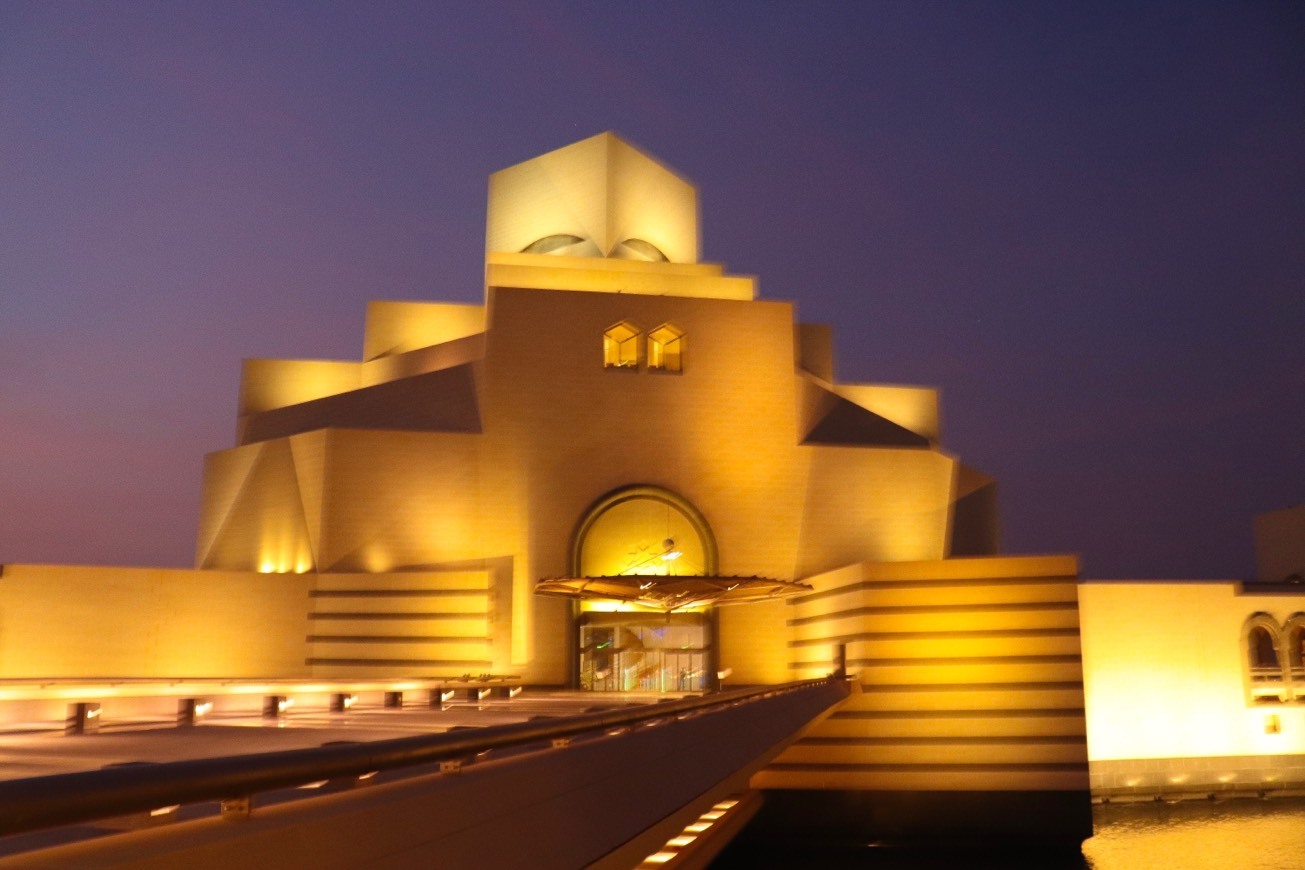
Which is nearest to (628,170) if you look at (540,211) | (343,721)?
(540,211)

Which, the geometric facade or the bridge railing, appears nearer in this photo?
the bridge railing

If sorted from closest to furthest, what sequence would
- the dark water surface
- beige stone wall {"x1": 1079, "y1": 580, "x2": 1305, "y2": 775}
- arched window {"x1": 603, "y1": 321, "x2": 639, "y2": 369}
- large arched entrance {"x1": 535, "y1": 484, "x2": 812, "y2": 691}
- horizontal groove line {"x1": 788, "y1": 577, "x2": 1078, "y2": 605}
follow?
1. the dark water surface
2. horizontal groove line {"x1": 788, "y1": 577, "x2": 1078, "y2": 605}
3. beige stone wall {"x1": 1079, "y1": 580, "x2": 1305, "y2": 775}
4. large arched entrance {"x1": 535, "y1": 484, "x2": 812, "y2": 691}
5. arched window {"x1": 603, "y1": 321, "x2": 639, "y2": 369}

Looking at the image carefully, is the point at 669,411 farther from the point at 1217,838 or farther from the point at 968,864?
the point at 1217,838

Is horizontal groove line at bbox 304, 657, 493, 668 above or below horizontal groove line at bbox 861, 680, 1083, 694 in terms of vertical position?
above

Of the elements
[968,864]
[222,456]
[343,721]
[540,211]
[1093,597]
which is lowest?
[968,864]

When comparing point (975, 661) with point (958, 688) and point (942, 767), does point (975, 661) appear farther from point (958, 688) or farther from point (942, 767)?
point (942, 767)

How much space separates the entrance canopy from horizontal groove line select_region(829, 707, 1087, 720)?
12.2 ft

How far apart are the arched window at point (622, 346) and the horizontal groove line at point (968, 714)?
1291cm

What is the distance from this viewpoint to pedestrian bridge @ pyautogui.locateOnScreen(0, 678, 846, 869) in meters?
2.75

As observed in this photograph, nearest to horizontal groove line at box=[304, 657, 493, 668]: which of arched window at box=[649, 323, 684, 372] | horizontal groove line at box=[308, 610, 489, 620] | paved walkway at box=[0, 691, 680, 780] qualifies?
horizontal groove line at box=[308, 610, 489, 620]

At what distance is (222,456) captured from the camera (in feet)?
124

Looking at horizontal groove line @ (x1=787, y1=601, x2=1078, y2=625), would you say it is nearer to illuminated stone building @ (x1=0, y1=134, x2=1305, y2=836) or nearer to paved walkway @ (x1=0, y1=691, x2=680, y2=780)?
illuminated stone building @ (x1=0, y1=134, x2=1305, y2=836)

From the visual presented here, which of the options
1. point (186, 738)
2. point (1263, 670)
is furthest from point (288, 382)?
point (186, 738)

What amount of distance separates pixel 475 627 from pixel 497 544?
259cm
